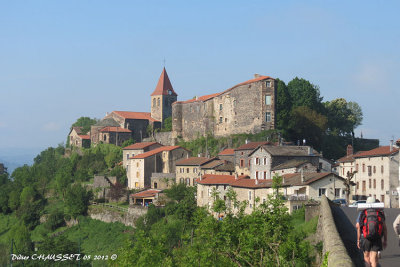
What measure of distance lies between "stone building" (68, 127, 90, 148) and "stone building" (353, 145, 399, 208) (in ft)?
164

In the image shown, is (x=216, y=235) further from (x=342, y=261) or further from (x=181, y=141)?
(x=181, y=141)

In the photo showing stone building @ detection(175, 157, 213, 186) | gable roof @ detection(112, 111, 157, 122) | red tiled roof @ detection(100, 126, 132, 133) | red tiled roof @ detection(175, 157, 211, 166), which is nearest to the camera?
stone building @ detection(175, 157, 213, 186)

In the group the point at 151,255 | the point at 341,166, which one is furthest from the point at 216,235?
the point at 341,166

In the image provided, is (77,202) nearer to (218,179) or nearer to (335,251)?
(218,179)

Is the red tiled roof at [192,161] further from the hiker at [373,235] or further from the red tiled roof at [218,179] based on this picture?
the hiker at [373,235]

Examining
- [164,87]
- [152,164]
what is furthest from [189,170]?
[164,87]

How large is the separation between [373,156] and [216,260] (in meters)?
35.1

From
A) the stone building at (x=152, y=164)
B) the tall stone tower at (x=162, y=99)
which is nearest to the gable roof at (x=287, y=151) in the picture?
the stone building at (x=152, y=164)

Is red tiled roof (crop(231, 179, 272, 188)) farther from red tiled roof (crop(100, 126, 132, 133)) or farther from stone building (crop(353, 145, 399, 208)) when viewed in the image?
red tiled roof (crop(100, 126, 132, 133))

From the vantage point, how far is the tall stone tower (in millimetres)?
98281

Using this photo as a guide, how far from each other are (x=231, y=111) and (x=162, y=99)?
30064 mm

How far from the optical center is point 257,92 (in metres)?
68.1

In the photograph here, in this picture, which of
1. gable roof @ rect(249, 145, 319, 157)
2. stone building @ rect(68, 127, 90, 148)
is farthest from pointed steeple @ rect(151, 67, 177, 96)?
gable roof @ rect(249, 145, 319, 157)

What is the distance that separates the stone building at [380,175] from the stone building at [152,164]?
25174mm
